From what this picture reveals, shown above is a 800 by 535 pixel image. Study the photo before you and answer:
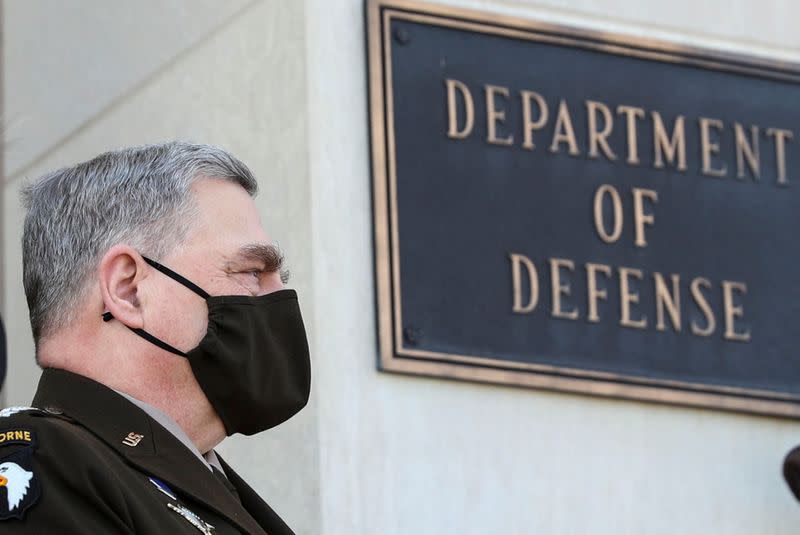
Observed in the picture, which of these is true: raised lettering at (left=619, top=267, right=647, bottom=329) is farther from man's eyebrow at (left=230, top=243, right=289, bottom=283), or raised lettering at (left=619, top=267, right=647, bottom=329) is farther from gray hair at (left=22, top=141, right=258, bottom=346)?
gray hair at (left=22, top=141, right=258, bottom=346)

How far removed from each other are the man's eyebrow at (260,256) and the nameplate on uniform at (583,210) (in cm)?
143

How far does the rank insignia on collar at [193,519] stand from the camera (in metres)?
3.59

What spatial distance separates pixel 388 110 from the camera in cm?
564

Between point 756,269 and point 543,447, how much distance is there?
857 mm

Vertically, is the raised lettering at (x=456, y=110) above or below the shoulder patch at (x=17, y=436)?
above

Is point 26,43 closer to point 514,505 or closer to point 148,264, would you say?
point 514,505

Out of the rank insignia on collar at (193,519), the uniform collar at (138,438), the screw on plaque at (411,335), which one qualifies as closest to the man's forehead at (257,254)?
the uniform collar at (138,438)

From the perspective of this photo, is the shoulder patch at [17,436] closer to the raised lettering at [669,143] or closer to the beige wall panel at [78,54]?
the beige wall panel at [78,54]

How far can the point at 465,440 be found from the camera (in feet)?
18.1

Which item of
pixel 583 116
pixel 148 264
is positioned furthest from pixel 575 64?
pixel 148 264

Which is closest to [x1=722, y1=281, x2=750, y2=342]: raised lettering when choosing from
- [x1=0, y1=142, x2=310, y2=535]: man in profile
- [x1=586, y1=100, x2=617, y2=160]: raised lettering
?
[x1=586, y1=100, x2=617, y2=160]: raised lettering

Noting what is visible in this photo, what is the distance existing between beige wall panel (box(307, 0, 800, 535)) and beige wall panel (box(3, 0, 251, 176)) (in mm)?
566

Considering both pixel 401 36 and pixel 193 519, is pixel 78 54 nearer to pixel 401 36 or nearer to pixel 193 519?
pixel 401 36

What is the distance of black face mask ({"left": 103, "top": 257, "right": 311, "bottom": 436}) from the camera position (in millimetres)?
3875
